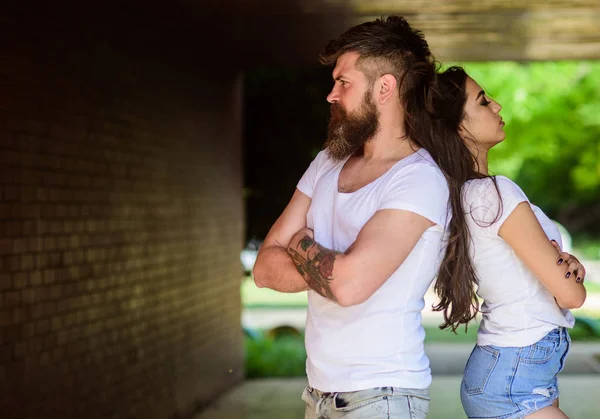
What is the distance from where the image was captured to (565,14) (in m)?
7.38

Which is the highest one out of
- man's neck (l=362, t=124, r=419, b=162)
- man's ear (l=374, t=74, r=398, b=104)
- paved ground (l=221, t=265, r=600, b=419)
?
man's ear (l=374, t=74, r=398, b=104)

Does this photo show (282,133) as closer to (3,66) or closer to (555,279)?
(3,66)

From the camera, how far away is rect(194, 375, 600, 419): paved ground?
343 inches

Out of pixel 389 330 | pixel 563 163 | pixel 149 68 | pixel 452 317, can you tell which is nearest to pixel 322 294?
pixel 389 330

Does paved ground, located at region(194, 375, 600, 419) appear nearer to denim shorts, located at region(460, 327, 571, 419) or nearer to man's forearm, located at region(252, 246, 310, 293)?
denim shorts, located at region(460, 327, 571, 419)

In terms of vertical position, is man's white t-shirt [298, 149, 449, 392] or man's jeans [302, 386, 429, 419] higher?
man's white t-shirt [298, 149, 449, 392]

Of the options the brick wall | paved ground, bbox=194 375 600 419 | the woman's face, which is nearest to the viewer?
the woman's face

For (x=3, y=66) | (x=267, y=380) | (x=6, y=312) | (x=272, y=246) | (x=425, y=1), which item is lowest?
(x=267, y=380)

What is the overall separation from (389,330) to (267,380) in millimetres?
8737

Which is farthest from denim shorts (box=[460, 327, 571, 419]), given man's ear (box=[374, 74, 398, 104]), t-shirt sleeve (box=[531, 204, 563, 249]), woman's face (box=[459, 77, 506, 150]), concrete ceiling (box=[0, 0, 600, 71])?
concrete ceiling (box=[0, 0, 600, 71])

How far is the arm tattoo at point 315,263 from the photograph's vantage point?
2.67 m

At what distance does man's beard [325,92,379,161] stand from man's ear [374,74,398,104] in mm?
29

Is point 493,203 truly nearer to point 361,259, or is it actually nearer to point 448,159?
point 448,159

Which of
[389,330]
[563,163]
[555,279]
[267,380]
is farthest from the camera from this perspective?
[563,163]
